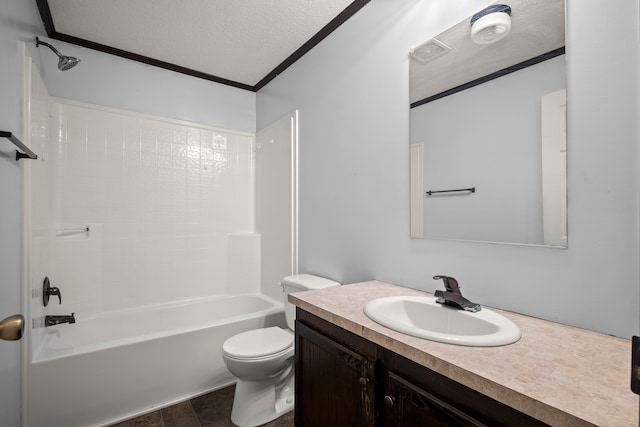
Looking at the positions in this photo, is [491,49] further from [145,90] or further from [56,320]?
[56,320]

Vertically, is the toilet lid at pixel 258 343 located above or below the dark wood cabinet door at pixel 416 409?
below

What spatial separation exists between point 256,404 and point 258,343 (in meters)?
0.35

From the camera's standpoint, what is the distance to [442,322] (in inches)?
47.4

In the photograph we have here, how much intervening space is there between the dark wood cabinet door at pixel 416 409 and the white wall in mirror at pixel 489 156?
673 millimetres

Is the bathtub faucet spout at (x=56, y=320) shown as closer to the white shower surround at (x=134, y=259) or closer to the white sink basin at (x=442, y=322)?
the white shower surround at (x=134, y=259)

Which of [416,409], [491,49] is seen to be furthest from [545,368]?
[491,49]

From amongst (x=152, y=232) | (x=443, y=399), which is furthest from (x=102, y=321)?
(x=443, y=399)

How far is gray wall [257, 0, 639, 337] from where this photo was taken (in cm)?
91

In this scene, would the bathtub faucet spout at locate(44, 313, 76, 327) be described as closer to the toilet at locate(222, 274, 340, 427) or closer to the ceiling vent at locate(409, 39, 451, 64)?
the toilet at locate(222, 274, 340, 427)

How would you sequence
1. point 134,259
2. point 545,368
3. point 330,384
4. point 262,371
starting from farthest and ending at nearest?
point 134,259 → point 262,371 → point 330,384 → point 545,368

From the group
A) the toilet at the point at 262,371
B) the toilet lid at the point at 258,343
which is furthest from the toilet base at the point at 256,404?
the toilet lid at the point at 258,343

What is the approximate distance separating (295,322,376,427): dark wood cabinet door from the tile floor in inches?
30.2

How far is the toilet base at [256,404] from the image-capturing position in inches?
72.3

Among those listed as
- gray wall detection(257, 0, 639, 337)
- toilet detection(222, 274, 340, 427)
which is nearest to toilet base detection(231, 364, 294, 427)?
toilet detection(222, 274, 340, 427)
